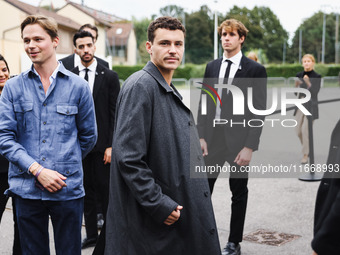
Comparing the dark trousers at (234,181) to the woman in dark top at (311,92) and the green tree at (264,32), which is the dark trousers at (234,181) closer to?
the woman in dark top at (311,92)

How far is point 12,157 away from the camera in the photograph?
126 inches

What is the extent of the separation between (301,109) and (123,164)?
7817 mm

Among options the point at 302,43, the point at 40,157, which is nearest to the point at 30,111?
the point at 40,157

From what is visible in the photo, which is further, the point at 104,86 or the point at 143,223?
the point at 104,86

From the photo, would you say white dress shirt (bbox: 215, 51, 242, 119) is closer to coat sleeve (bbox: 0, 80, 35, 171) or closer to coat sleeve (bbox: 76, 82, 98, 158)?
coat sleeve (bbox: 76, 82, 98, 158)

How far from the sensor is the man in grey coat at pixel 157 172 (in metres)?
2.72

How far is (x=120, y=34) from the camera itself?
100812 millimetres

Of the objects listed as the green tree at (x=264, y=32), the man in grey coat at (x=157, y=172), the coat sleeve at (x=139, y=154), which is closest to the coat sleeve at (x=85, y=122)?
the man in grey coat at (x=157, y=172)

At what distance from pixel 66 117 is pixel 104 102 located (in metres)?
2.00

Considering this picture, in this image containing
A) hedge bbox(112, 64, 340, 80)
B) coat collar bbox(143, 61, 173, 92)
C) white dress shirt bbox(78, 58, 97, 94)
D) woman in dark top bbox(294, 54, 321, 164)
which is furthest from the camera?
hedge bbox(112, 64, 340, 80)

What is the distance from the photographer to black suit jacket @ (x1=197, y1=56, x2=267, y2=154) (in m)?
4.90

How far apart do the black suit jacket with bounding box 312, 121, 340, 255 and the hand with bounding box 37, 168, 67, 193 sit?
1598 millimetres

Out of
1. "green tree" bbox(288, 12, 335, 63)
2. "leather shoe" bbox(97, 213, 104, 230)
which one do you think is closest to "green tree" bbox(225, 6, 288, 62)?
"green tree" bbox(288, 12, 335, 63)

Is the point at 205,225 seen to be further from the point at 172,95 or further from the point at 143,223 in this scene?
the point at 172,95
